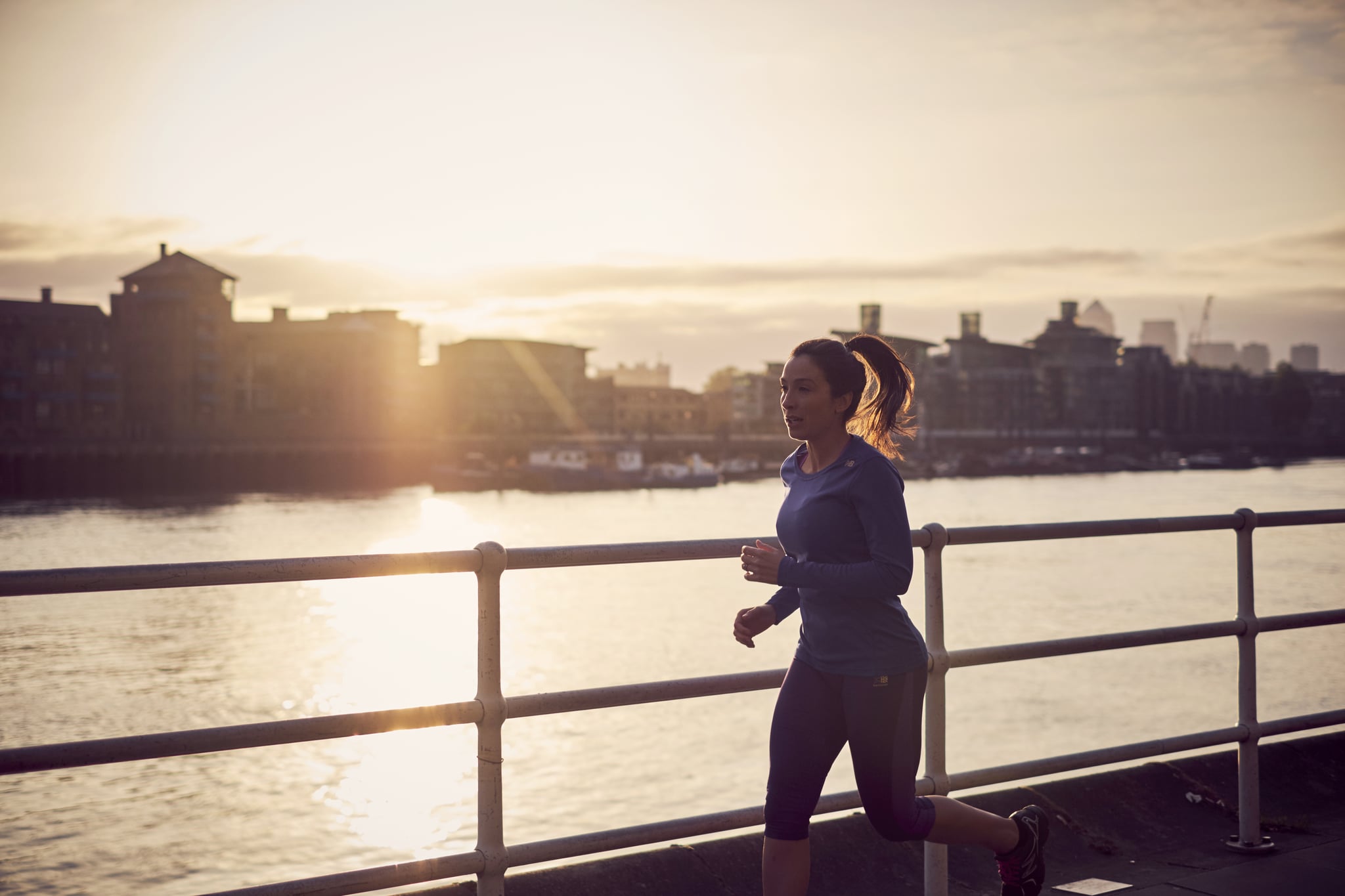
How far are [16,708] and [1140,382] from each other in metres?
187

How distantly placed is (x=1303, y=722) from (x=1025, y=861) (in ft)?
7.28

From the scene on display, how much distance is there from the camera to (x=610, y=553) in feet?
11.0

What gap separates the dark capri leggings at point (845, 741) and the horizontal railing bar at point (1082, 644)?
26.0 inches

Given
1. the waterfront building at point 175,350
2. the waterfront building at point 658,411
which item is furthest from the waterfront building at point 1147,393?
the waterfront building at point 175,350

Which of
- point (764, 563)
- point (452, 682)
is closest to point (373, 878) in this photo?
point (764, 563)

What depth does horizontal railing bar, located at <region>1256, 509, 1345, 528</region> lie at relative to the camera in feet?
15.8

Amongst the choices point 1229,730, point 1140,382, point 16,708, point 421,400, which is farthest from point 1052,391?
point 1229,730

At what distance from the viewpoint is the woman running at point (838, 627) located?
117 inches

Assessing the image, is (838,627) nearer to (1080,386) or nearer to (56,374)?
(56,374)

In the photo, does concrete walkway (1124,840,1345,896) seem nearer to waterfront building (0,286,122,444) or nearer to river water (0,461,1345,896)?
river water (0,461,1345,896)

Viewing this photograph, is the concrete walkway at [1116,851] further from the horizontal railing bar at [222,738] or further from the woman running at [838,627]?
the woman running at [838,627]

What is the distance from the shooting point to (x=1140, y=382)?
19162 cm

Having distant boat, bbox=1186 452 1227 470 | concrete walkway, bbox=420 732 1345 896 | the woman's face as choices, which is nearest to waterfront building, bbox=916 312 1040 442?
distant boat, bbox=1186 452 1227 470

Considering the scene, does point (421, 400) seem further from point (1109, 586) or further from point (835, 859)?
point (835, 859)
